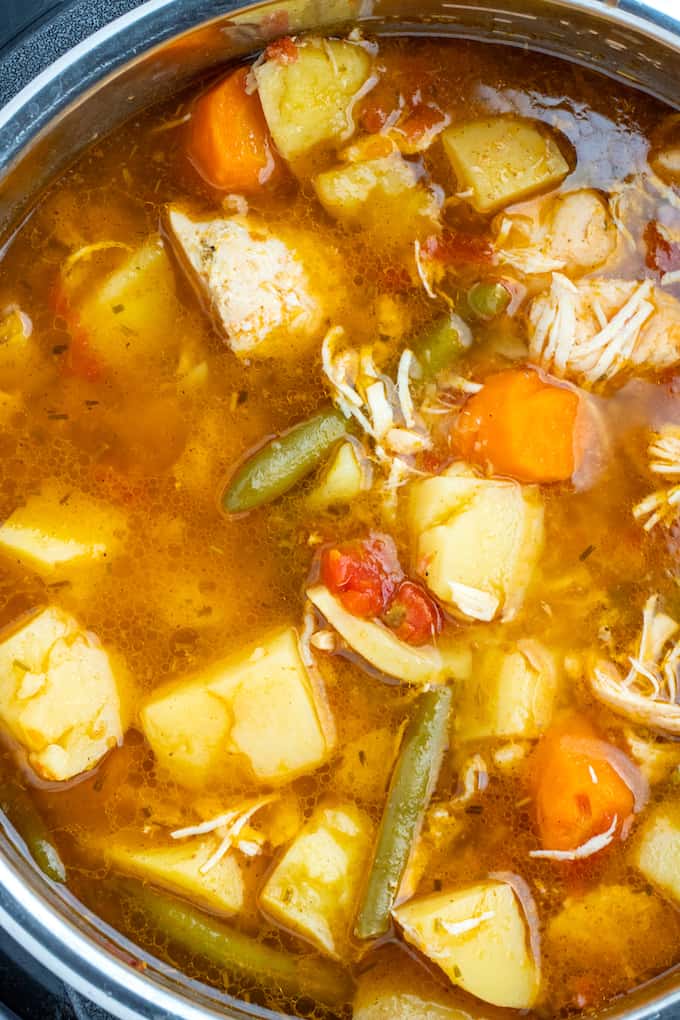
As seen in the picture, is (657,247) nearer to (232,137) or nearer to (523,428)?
(523,428)

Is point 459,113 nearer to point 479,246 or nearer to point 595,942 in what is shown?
point 479,246

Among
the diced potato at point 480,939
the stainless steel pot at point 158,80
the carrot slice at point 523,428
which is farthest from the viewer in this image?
the carrot slice at point 523,428

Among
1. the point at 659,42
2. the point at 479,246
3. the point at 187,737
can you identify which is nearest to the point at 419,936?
the point at 187,737

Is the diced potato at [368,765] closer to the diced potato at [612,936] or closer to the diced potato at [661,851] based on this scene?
the diced potato at [612,936]

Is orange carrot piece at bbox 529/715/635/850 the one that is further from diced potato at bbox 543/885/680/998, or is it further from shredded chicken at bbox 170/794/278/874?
shredded chicken at bbox 170/794/278/874

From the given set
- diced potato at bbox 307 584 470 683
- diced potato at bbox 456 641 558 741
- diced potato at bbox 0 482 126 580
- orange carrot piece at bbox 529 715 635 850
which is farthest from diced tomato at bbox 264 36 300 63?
orange carrot piece at bbox 529 715 635 850

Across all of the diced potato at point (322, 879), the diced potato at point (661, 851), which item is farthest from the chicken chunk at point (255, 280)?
the diced potato at point (661, 851)

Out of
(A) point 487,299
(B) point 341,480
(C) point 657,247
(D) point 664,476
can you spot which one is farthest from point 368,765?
(C) point 657,247

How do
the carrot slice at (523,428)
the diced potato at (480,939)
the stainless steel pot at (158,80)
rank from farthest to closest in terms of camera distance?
the carrot slice at (523,428) < the diced potato at (480,939) < the stainless steel pot at (158,80)
